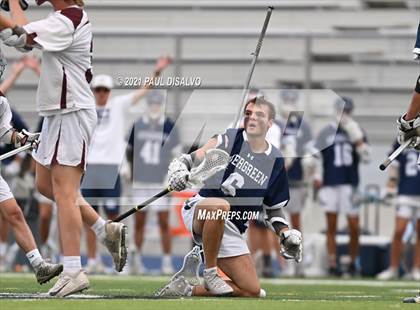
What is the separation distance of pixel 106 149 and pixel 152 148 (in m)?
0.83

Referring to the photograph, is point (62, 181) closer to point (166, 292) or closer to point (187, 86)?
point (166, 292)

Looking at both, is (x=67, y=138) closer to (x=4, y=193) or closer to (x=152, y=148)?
(x=4, y=193)

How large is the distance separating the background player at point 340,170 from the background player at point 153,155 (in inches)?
62.0

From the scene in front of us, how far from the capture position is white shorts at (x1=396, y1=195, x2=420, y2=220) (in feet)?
44.5

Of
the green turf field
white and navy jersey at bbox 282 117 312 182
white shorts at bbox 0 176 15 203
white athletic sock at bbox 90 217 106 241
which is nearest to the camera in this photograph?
the green turf field

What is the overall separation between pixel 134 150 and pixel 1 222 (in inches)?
A: 61.8

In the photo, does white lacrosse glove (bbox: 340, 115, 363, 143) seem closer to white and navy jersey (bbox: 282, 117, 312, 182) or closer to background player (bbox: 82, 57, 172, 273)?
white and navy jersey (bbox: 282, 117, 312, 182)

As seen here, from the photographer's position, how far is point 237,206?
340 inches

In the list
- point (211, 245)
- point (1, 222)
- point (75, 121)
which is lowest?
point (1, 222)

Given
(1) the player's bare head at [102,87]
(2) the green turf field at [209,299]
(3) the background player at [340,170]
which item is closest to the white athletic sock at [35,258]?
(2) the green turf field at [209,299]

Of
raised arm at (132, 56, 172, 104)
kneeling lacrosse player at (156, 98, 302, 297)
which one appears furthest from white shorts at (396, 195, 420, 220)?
kneeling lacrosse player at (156, 98, 302, 297)

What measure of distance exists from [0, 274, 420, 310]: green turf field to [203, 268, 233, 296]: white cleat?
0.28m

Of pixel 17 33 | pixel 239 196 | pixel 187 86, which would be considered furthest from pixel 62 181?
pixel 187 86

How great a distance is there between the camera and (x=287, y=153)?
13.5 m
